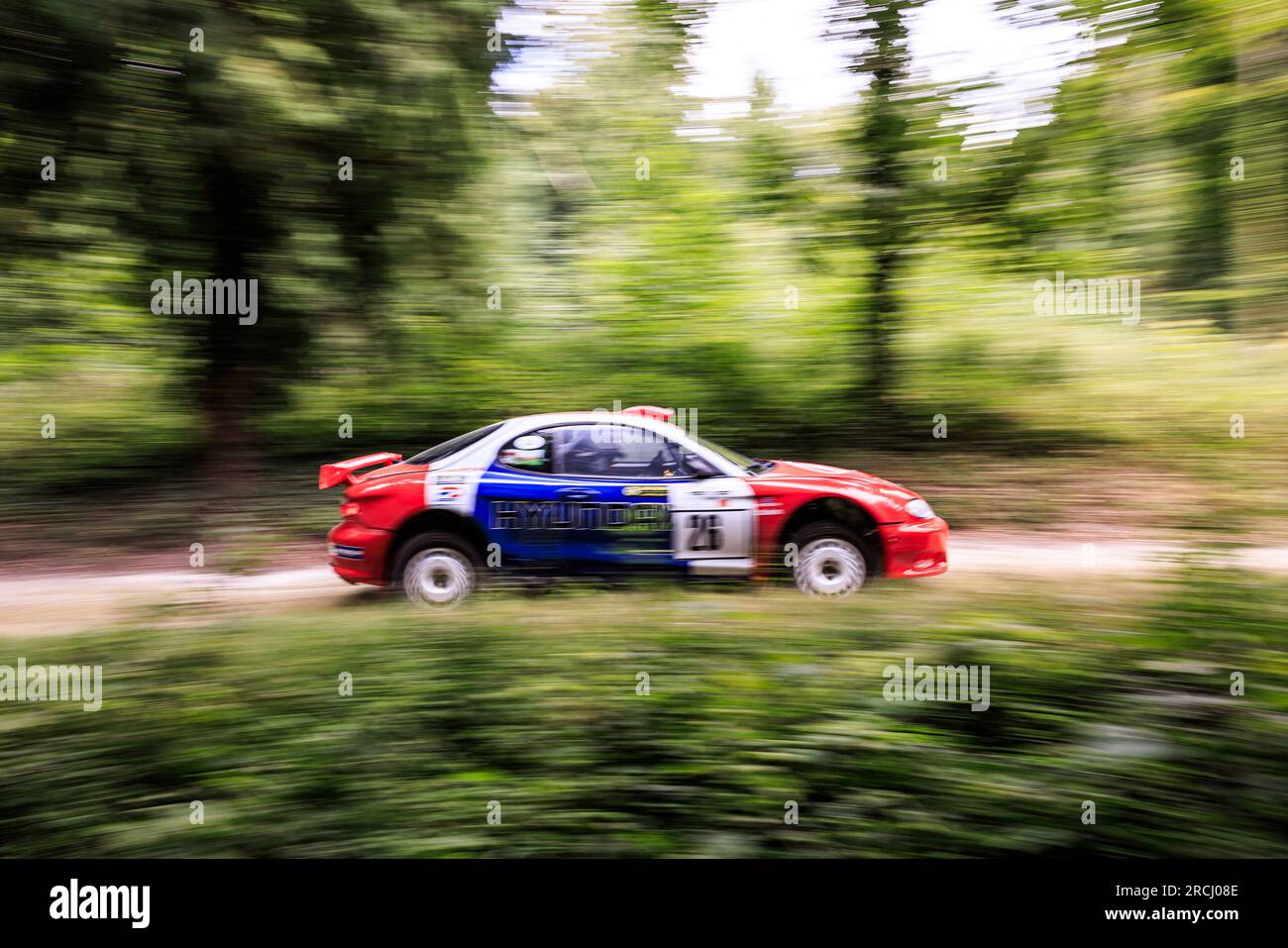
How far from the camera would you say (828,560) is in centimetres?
562

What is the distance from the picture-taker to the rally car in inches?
220

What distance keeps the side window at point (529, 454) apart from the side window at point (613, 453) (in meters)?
0.07

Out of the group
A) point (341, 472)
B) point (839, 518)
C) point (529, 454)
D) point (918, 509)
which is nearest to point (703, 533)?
point (839, 518)

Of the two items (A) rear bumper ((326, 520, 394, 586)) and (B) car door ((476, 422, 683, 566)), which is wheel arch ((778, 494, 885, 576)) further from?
(A) rear bumper ((326, 520, 394, 586))

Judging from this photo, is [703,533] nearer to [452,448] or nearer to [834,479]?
[834,479]

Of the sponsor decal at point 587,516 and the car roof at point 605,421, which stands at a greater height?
the car roof at point 605,421

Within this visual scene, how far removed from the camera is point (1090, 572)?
555 centimetres

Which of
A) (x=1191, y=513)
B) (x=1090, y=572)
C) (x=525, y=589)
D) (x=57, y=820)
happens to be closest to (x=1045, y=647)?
(x=1090, y=572)

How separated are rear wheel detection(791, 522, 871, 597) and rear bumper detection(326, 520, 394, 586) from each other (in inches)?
115

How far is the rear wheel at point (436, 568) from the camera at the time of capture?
18.5 ft

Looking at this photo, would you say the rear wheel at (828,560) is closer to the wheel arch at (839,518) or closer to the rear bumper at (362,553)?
the wheel arch at (839,518)

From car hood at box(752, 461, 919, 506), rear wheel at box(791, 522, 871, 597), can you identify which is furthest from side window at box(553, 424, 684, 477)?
rear wheel at box(791, 522, 871, 597)

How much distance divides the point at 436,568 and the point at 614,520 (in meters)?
1.32

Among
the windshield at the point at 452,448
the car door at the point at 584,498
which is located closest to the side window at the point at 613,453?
the car door at the point at 584,498
